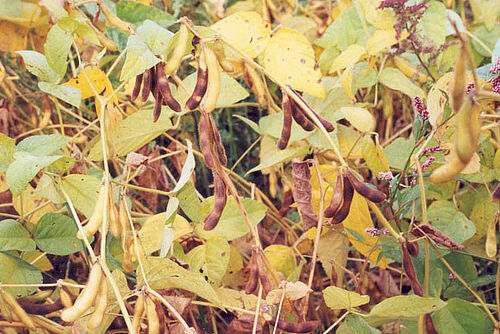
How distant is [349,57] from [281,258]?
0.31m

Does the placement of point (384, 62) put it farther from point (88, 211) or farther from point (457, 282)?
point (88, 211)

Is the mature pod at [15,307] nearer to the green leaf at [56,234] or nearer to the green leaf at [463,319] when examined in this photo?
the green leaf at [56,234]

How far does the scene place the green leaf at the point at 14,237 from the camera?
2.14 feet

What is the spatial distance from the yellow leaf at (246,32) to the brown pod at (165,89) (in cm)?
21

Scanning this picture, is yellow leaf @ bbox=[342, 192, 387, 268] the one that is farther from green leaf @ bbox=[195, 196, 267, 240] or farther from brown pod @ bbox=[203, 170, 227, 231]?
brown pod @ bbox=[203, 170, 227, 231]

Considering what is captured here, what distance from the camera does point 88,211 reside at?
0.61 m

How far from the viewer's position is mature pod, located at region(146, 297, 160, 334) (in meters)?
0.47

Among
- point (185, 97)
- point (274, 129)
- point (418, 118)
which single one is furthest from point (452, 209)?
point (185, 97)

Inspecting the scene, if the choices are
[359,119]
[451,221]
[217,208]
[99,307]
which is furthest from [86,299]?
[451,221]

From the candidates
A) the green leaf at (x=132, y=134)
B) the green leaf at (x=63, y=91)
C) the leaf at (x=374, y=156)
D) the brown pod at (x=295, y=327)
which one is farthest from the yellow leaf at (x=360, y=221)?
the green leaf at (x=63, y=91)

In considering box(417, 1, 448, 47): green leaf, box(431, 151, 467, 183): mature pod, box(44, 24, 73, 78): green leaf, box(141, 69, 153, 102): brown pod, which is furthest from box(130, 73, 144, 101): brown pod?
box(417, 1, 448, 47): green leaf

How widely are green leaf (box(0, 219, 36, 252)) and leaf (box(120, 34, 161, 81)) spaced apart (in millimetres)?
267

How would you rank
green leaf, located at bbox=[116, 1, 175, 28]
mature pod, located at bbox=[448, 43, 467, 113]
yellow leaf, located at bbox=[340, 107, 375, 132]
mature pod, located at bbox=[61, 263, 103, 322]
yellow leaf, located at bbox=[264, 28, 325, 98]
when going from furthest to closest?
green leaf, located at bbox=[116, 1, 175, 28] → yellow leaf, located at bbox=[264, 28, 325, 98] → yellow leaf, located at bbox=[340, 107, 375, 132] → mature pod, located at bbox=[61, 263, 103, 322] → mature pod, located at bbox=[448, 43, 467, 113]

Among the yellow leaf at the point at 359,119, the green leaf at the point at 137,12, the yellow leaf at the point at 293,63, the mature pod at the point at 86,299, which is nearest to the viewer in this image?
the mature pod at the point at 86,299
